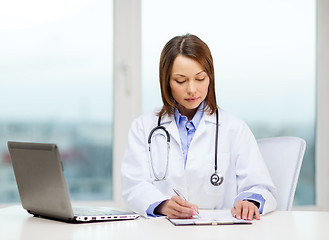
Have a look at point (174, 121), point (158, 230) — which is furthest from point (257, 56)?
point (158, 230)

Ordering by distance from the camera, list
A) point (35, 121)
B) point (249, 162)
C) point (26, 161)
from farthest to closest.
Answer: point (35, 121) < point (249, 162) < point (26, 161)

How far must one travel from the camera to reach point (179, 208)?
4.94 feet

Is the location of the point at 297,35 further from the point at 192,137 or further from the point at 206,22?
the point at 192,137

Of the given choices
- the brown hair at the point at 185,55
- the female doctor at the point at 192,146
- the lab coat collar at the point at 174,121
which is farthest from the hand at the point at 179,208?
the brown hair at the point at 185,55

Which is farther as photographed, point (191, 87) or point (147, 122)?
point (147, 122)

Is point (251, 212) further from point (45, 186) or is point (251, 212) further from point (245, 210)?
point (45, 186)

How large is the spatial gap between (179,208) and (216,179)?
424 millimetres

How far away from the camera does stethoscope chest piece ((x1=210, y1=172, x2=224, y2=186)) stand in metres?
1.89

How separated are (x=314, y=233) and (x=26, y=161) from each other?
0.86 metres

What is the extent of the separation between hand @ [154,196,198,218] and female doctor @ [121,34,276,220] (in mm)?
260

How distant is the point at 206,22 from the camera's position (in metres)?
3.18

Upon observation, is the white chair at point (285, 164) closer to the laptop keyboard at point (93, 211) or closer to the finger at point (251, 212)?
the finger at point (251, 212)

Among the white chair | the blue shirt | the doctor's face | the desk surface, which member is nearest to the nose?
the doctor's face

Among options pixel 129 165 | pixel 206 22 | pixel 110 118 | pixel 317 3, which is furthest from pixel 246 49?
pixel 129 165
